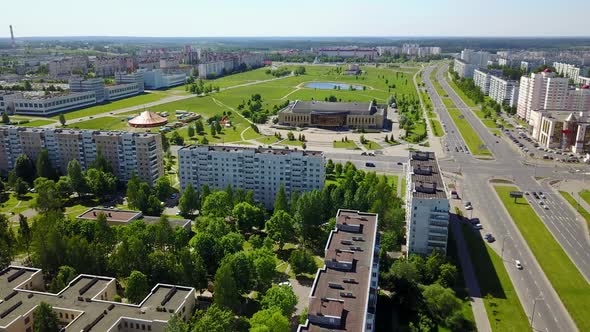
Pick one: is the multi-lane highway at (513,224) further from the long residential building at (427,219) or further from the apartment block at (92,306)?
the apartment block at (92,306)

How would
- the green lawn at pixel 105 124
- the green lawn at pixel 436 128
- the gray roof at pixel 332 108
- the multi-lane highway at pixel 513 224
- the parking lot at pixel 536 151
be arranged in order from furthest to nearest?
1. the gray roof at pixel 332 108
2. the green lawn at pixel 105 124
3. the green lawn at pixel 436 128
4. the parking lot at pixel 536 151
5. the multi-lane highway at pixel 513 224

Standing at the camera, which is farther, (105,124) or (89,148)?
(105,124)

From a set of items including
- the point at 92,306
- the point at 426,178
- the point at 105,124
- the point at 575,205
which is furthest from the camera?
the point at 105,124

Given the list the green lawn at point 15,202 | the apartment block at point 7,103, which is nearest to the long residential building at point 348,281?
the green lawn at point 15,202

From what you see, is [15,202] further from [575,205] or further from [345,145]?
[575,205]

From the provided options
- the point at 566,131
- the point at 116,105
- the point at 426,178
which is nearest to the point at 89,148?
the point at 426,178

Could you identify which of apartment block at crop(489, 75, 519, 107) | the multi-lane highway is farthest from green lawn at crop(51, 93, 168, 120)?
apartment block at crop(489, 75, 519, 107)
